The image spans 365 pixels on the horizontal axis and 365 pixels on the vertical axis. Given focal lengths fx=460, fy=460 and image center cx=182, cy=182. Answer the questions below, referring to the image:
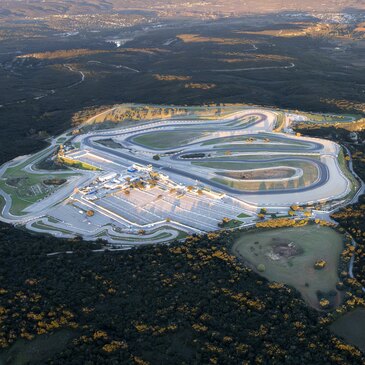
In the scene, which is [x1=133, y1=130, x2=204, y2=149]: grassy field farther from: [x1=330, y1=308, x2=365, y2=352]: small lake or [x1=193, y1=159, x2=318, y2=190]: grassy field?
[x1=330, y1=308, x2=365, y2=352]: small lake

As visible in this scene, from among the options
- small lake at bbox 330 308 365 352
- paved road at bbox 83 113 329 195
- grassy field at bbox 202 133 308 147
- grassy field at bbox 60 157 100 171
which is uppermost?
grassy field at bbox 202 133 308 147

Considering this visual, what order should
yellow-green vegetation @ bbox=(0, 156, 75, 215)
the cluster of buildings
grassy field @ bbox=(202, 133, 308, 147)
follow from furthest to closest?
grassy field @ bbox=(202, 133, 308, 147) → the cluster of buildings → yellow-green vegetation @ bbox=(0, 156, 75, 215)

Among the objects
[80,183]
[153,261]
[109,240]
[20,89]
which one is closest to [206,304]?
[153,261]

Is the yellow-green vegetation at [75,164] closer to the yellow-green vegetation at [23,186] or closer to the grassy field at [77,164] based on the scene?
the grassy field at [77,164]

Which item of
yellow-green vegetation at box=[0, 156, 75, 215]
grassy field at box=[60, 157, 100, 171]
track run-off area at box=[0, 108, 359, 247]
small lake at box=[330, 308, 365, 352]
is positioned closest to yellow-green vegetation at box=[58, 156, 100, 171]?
grassy field at box=[60, 157, 100, 171]

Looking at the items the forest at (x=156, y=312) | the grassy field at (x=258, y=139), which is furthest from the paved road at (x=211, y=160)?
the forest at (x=156, y=312)

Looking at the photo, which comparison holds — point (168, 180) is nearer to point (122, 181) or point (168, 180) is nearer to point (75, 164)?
point (122, 181)

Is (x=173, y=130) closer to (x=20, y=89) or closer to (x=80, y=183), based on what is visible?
(x=80, y=183)

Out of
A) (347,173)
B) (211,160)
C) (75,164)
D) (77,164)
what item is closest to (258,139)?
(211,160)
